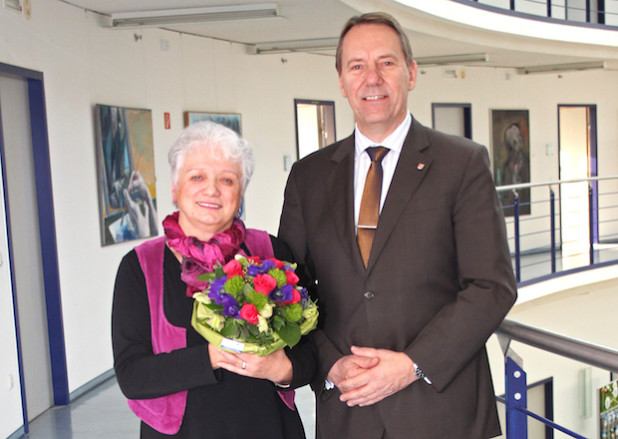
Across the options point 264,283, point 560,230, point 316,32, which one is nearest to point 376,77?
point 264,283

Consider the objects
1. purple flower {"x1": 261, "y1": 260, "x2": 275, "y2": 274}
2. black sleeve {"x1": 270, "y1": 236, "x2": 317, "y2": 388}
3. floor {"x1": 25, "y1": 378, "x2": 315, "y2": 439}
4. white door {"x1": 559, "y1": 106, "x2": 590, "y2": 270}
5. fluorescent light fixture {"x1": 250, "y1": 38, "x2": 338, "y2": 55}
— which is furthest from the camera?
white door {"x1": 559, "y1": 106, "x2": 590, "y2": 270}

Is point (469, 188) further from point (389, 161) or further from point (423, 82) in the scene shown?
point (423, 82)

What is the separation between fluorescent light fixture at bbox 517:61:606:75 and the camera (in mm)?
11500

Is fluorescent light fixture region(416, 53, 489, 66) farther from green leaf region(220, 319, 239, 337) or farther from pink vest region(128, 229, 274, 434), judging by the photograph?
green leaf region(220, 319, 239, 337)

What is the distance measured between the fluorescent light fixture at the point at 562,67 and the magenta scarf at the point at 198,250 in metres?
10.7

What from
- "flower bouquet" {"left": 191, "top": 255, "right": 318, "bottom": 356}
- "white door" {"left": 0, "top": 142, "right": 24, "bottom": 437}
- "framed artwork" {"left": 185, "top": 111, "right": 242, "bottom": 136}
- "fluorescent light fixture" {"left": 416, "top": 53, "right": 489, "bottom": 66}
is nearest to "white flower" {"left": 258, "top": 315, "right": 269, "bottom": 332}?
"flower bouquet" {"left": 191, "top": 255, "right": 318, "bottom": 356}

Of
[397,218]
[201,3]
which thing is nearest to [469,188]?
[397,218]

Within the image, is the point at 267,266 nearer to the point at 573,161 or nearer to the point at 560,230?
the point at 560,230

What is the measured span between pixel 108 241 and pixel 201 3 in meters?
→ 2.17

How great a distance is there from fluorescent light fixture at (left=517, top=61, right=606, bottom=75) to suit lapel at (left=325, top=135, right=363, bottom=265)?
34.0 feet

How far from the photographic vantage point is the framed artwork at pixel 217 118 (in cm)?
759

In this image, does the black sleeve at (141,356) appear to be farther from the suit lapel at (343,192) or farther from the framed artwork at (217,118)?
the framed artwork at (217,118)

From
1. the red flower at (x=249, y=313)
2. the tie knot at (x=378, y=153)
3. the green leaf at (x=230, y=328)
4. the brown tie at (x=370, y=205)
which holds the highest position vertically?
the tie knot at (x=378, y=153)

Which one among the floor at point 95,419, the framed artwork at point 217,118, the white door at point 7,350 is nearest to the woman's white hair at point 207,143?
the white door at point 7,350
